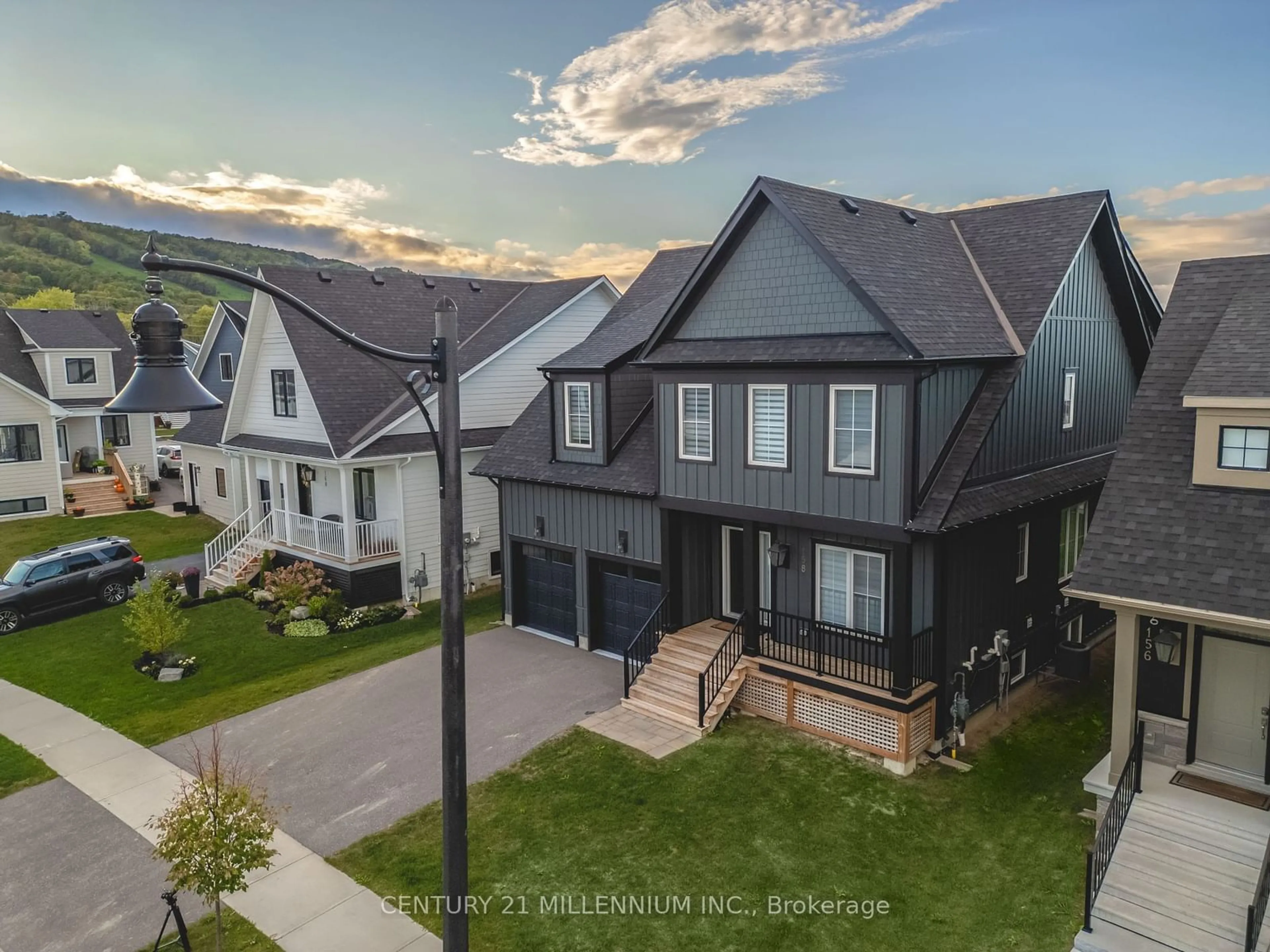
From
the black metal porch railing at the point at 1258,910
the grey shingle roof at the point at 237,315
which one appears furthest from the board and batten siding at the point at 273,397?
the black metal porch railing at the point at 1258,910

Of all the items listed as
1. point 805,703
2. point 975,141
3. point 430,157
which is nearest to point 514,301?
point 430,157

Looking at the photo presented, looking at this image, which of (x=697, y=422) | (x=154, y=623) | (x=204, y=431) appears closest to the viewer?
(x=697, y=422)

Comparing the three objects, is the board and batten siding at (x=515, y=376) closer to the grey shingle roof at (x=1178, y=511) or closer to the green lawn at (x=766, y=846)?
the green lawn at (x=766, y=846)

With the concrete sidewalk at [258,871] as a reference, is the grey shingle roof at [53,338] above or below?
above

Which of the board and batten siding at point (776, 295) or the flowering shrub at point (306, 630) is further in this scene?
the flowering shrub at point (306, 630)

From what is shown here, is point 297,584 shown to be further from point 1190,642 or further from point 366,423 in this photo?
point 1190,642

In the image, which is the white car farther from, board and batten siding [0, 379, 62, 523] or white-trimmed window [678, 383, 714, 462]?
white-trimmed window [678, 383, 714, 462]

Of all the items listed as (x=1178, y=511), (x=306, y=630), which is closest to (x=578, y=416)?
(x=306, y=630)
